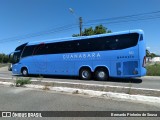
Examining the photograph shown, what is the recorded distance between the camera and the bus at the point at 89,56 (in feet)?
42.7

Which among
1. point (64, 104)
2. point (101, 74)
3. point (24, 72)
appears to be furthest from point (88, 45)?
point (64, 104)

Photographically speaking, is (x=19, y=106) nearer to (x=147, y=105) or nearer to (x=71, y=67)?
(x=147, y=105)

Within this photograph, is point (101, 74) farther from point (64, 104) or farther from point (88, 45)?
point (64, 104)

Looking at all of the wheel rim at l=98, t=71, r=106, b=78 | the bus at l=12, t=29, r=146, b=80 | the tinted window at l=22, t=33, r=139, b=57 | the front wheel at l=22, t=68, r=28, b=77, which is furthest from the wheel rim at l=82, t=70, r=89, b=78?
the front wheel at l=22, t=68, r=28, b=77

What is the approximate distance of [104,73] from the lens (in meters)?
14.5

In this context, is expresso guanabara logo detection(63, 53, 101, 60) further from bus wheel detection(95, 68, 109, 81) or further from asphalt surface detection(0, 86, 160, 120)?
asphalt surface detection(0, 86, 160, 120)

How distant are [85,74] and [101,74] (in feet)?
4.51

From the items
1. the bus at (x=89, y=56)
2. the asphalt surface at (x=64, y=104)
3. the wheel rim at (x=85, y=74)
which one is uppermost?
the bus at (x=89, y=56)

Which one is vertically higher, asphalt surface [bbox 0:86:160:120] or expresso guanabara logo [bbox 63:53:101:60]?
expresso guanabara logo [bbox 63:53:101:60]

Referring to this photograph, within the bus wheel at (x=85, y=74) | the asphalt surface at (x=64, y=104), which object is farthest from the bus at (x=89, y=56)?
the asphalt surface at (x=64, y=104)

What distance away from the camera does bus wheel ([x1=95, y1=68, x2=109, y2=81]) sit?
14398mm

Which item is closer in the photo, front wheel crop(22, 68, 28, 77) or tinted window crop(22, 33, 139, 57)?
tinted window crop(22, 33, 139, 57)

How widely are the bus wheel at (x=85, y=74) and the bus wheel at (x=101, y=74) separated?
633 mm

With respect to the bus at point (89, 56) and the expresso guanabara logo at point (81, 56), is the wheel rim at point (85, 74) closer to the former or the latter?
the bus at point (89, 56)
